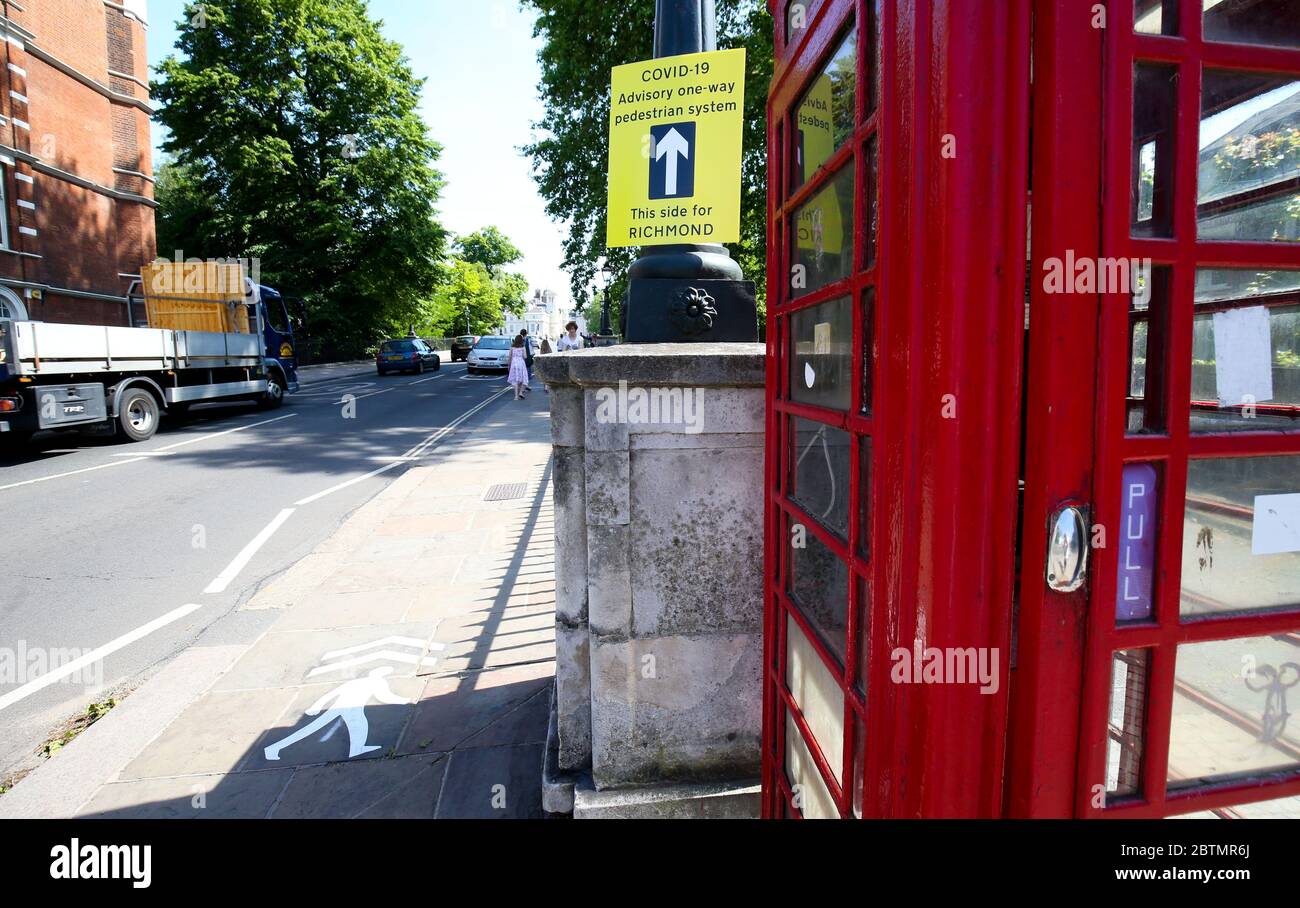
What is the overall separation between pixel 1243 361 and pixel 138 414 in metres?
15.6

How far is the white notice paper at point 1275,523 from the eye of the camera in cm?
146

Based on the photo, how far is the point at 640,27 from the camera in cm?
1451

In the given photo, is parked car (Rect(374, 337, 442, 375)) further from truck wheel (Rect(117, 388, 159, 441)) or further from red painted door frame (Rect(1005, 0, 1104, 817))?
red painted door frame (Rect(1005, 0, 1104, 817))

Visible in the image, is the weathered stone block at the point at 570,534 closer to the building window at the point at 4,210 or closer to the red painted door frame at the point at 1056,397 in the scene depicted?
the red painted door frame at the point at 1056,397

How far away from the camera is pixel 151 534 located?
22.4 ft

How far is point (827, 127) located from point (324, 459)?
1086 centimetres

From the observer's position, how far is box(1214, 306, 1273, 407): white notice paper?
1475 mm

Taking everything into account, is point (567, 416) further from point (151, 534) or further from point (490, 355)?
point (490, 355)

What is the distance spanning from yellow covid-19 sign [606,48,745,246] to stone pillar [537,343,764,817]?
64cm

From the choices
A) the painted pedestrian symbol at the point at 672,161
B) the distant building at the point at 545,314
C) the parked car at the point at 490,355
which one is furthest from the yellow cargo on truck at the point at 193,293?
the distant building at the point at 545,314

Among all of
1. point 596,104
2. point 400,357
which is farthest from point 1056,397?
point 400,357

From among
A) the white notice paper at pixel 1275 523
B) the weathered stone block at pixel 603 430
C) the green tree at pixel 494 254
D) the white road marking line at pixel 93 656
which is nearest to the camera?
the white notice paper at pixel 1275 523

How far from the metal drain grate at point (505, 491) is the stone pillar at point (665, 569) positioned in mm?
5960
